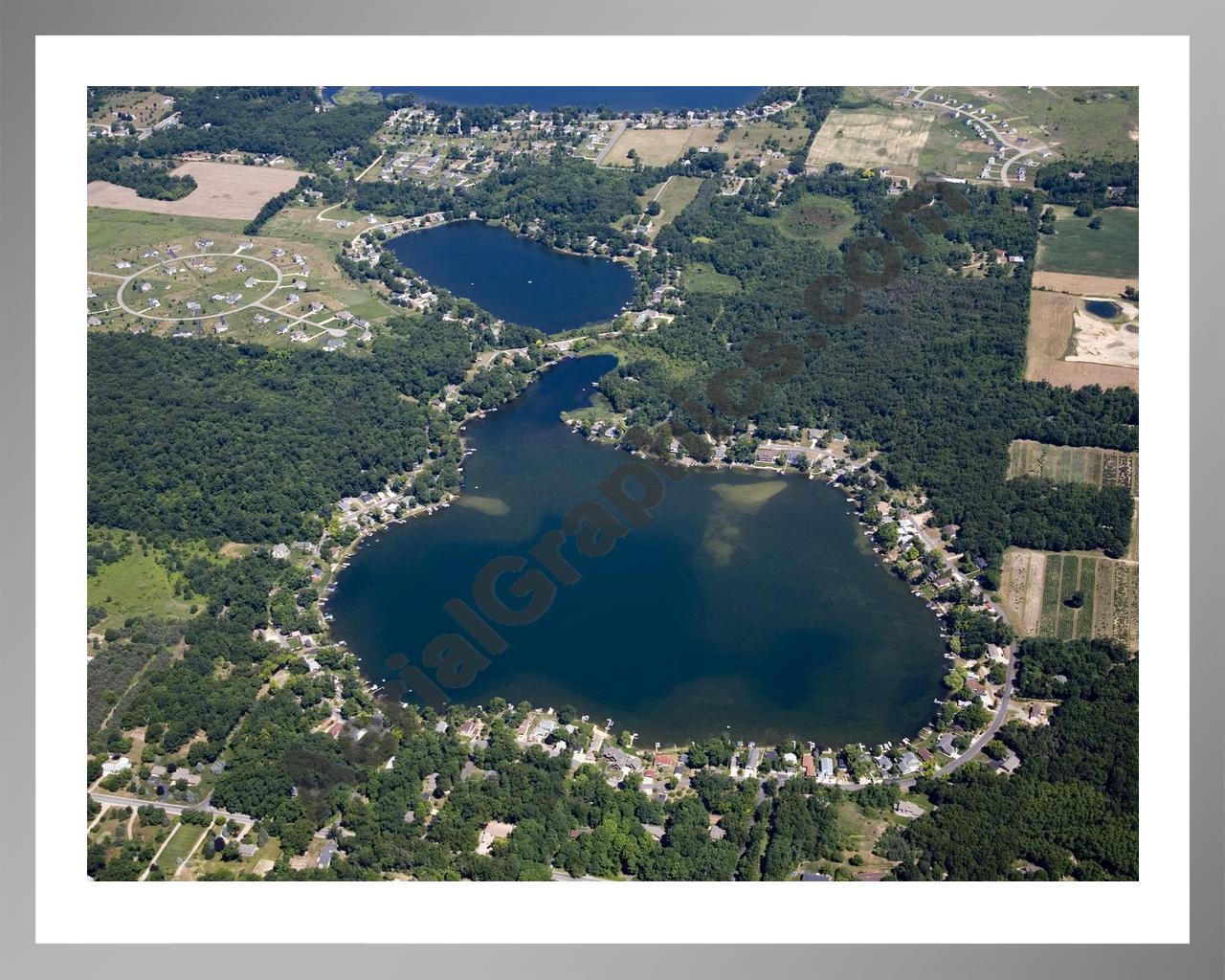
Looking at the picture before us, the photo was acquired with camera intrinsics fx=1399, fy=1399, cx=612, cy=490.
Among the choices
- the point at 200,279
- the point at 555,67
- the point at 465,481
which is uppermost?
the point at 200,279

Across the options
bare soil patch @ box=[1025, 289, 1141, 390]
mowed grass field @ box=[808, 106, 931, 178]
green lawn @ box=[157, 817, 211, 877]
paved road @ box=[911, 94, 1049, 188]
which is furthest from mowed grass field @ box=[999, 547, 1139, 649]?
mowed grass field @ box=[808, 106, 931, 178]

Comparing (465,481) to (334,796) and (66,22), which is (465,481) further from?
(66,22)

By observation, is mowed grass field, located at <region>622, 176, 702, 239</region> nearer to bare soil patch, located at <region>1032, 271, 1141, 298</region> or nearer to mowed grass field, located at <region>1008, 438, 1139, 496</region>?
bare soil patch, located at <region>1032, 271, 1141, 298</region>

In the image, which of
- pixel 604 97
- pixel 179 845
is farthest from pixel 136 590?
pixel 604 97

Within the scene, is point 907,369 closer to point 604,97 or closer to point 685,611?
point 685,611

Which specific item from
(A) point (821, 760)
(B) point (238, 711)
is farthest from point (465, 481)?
(A) point (821, 760)

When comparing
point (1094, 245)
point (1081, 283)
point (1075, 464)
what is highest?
point (1094, 245)
